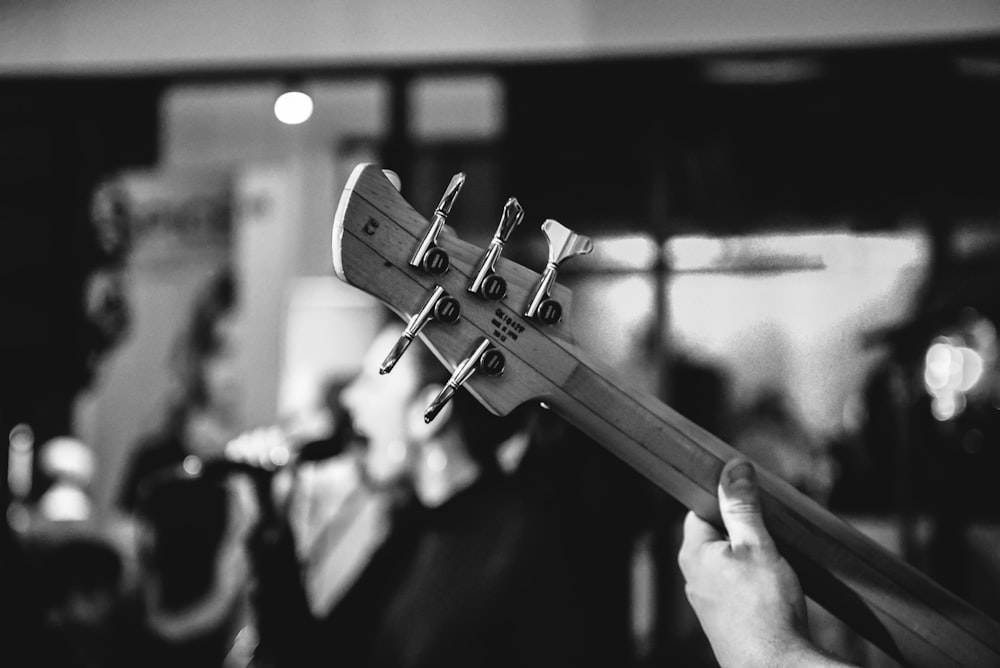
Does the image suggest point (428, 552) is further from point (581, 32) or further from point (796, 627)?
point (581, 32)

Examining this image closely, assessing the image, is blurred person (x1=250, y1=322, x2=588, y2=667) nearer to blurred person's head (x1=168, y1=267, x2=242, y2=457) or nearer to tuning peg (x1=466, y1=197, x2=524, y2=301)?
blurred person's head (x1=168, y1=267, x2=242, y2=457)

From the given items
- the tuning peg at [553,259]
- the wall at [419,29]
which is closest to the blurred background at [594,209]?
the wall at [419,29]

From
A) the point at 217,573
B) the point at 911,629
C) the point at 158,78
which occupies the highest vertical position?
the point at 158,78

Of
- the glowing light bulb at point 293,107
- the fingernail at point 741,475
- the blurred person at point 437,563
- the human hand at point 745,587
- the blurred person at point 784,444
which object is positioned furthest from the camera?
the glowing light bulb at point 293,107

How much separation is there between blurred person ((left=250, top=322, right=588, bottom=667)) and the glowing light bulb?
2.67ft

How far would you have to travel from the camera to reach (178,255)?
2.86 m

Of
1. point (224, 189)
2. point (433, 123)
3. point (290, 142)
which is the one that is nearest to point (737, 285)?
point (433, 123)

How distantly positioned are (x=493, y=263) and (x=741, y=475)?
0.42 metres

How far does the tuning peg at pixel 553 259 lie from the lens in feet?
3.38

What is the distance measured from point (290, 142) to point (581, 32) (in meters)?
1.06

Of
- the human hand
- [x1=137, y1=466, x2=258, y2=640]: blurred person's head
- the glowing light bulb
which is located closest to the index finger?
the human hand

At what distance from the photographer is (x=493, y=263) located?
39.9 inches

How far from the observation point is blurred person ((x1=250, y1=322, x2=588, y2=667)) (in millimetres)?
1936

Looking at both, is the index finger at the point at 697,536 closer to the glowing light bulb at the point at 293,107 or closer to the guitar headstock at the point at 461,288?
the guitar headstock at the point at 461,288
